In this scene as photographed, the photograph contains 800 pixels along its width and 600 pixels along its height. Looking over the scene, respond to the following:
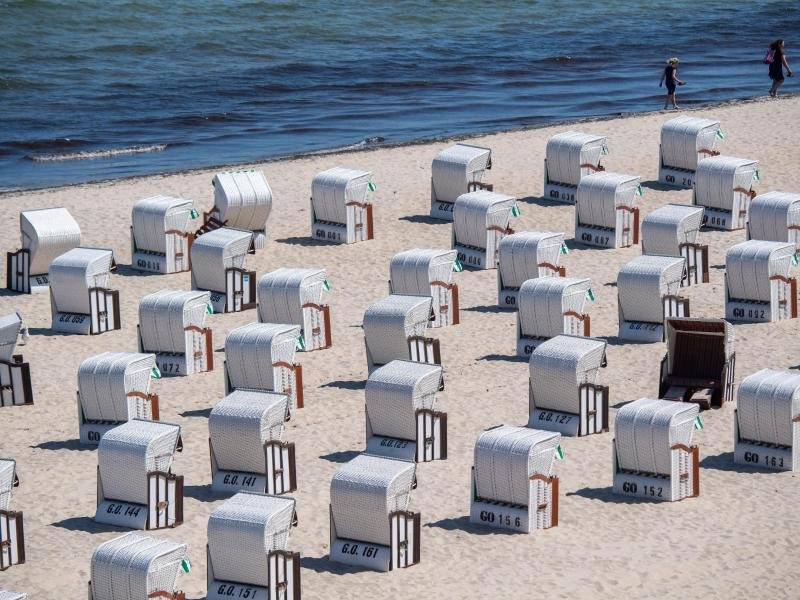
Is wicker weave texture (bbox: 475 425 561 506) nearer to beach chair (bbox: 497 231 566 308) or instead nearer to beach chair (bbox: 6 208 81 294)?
beach chair (bbox: 497 231 566 308)

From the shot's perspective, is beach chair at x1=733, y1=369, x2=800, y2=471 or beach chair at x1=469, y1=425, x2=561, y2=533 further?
beach chair at x1=733, y1=369, x2=800, y2=471

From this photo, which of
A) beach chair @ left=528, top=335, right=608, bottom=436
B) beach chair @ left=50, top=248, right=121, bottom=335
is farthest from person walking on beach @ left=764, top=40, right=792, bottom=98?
beach chair @ left=528, top=335, right=608, bottom=436

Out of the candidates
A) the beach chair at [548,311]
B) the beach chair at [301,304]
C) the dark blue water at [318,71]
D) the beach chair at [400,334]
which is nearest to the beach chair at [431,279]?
the beach chair at [301,304]

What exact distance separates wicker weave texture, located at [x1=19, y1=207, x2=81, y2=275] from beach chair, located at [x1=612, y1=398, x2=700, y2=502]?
13.7 m

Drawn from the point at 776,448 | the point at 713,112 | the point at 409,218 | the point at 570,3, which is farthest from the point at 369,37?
the point at 776,448

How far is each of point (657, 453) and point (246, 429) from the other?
5277 mm

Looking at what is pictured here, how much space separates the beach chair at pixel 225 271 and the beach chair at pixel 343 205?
3994 millimetres

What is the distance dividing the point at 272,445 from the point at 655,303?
8.47m

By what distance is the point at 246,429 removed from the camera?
2105 centimetres

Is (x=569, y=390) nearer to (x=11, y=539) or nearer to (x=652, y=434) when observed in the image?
(x=652, y=434)

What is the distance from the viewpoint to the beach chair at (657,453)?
67.8ft

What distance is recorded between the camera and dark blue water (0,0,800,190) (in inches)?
2040

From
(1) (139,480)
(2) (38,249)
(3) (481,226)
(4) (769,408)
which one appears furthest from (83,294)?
(4) (769,408)

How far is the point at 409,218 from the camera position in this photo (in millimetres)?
35188
